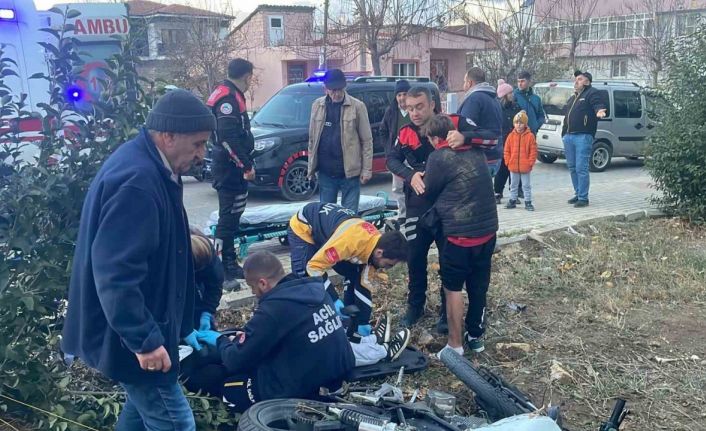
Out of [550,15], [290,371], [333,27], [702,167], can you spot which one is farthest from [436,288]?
[550,15]

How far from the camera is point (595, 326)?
5273 millimetres

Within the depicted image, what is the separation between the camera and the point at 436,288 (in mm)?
6125

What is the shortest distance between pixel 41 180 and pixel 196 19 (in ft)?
80.7

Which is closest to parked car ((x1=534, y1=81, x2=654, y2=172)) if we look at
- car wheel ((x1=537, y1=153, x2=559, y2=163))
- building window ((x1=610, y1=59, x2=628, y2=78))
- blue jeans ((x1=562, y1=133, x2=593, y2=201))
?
car wheel ((x1=537, y1=153, x2=559, y2=163))

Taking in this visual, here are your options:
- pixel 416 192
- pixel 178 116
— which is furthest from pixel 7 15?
pixel 178 116

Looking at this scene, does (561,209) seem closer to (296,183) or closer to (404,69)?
(296,183)

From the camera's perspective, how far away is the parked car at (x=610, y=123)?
14.8m

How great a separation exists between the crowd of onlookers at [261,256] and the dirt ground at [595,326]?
41cm

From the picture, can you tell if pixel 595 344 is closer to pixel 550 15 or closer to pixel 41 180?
pixel 41 180

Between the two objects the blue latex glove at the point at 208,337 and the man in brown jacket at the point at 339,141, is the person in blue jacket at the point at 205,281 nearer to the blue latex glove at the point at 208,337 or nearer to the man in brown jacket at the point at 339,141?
the blue latex glove at the point at 208,337

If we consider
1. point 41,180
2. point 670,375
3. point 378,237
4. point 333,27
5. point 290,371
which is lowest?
point 670,375

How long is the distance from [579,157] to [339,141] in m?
4.51

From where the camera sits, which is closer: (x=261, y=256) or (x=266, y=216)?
(x=261, y=256)

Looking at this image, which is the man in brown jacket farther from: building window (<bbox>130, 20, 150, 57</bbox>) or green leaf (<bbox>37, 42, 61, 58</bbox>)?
green leaf (<bbox>37, 42, 61, 58</bbox>)
